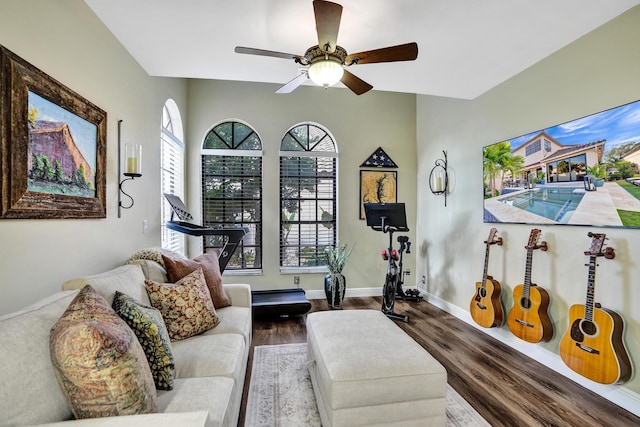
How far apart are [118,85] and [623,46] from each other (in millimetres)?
3656

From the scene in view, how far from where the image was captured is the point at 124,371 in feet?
3.40

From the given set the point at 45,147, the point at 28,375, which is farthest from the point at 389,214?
the point at 28,375

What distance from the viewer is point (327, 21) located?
1.75m

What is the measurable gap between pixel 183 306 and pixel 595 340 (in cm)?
277

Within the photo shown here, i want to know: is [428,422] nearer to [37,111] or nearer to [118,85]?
[37,111]

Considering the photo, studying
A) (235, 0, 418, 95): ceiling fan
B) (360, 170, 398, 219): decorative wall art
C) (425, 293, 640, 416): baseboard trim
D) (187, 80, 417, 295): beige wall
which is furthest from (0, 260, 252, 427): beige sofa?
(360, 170, 398, 219): decorative wall art

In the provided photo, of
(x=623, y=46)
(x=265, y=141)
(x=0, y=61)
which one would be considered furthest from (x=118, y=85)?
(x=623, y=46)

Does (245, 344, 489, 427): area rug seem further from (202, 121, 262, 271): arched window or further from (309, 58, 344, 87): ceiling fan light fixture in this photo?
(309, 58, 344, 87): ceiling fan light fixture

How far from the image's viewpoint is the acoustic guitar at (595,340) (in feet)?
6.47

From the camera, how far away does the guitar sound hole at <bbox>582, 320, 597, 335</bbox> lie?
6.87 feet

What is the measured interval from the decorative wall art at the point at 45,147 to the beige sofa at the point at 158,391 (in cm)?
46

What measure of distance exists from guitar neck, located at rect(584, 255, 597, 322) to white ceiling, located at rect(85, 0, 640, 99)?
1682mm

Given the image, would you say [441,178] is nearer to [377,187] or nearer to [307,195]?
[377,187]

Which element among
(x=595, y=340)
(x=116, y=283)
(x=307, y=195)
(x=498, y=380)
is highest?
(x=307, y=195)
